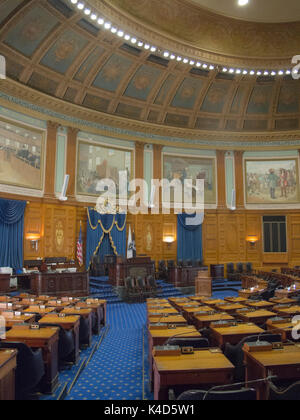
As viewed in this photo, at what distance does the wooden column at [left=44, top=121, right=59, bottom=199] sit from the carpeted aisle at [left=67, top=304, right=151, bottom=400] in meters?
8.04

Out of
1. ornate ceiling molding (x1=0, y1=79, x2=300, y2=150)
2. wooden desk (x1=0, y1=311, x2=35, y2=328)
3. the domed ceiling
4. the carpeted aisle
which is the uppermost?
the domed ceiling

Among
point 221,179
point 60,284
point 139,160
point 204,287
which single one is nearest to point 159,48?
point 139,160

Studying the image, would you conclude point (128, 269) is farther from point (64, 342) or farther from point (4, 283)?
point (64, 342)

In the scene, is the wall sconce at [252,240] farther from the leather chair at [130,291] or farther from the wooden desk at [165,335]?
the wooden desk at [165,335]

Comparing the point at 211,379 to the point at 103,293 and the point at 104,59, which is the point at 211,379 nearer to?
the point at 103,293

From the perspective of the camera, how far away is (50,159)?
14844 millimetres

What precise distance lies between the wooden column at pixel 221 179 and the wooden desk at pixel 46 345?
1520cm

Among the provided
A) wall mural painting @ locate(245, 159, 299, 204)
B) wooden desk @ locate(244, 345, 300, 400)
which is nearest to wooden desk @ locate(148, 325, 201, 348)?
wooden desk @ locate(244, 345, 300, 400)

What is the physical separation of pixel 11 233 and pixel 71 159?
15.0ft

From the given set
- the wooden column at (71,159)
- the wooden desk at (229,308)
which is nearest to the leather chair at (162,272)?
the wooden column at (71,159)

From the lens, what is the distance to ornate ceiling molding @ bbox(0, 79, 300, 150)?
1370cm

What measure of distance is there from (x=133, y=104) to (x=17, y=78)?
5767mm

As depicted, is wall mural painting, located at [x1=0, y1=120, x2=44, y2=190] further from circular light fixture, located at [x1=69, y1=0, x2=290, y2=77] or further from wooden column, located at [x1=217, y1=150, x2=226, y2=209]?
wooden column, located at [x1=217, y1=150, x2=226, y2=209]

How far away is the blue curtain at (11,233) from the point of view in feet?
41.1
